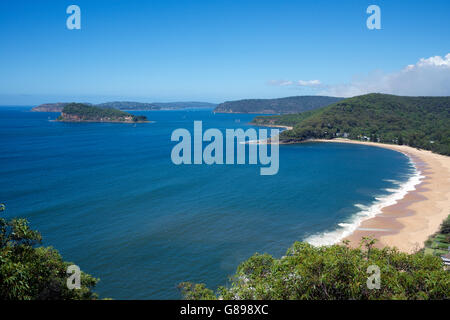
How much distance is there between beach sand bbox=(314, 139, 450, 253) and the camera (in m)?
34.3

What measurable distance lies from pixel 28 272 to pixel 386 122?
519ft

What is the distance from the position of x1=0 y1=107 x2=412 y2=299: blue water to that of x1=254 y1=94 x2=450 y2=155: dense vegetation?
43.2 m

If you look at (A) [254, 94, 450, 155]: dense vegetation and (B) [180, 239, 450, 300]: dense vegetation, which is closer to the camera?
(B) [180, 239, 450, 300]: dense vegetation

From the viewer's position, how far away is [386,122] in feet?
475

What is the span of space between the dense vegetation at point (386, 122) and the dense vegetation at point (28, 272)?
362 ft

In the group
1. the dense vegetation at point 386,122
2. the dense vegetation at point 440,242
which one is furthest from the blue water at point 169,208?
the dense vegetation at point 386,122

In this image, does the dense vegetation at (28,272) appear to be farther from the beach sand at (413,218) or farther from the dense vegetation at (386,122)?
the dense vegetation at (386,122)

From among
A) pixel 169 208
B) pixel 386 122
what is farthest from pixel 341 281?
pixel 386 122

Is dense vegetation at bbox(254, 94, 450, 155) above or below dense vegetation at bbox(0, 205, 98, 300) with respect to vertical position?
above

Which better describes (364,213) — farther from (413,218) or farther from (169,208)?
(169,208)

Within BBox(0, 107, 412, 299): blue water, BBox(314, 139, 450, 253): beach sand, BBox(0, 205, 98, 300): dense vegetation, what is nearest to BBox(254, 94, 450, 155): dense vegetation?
BBox(0, 107, 412, 299): blue water

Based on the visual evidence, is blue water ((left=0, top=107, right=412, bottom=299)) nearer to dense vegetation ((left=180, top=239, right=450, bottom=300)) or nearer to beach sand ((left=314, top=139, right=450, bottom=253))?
beach sand ((left=314, top=139, right=450, bottom=253))
